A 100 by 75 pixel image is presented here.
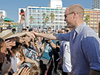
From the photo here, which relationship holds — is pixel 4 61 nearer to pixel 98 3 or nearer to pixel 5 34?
pixel 5 34

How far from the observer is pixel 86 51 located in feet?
4.89

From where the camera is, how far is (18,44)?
2.80 m

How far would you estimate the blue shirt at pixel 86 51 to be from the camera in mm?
1394

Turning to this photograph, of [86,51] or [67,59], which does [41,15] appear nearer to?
[67,59]

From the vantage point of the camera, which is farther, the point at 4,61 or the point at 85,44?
the point at 4,61

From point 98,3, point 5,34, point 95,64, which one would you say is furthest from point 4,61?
point 98,3

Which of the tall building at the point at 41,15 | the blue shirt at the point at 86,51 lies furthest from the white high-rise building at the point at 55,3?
the blue shirt at the point at 86,51

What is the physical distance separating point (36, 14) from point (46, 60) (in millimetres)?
92400

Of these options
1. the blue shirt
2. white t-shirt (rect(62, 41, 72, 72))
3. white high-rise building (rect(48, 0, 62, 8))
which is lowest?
white t-shirt (rect(62, 41, 72, 72))

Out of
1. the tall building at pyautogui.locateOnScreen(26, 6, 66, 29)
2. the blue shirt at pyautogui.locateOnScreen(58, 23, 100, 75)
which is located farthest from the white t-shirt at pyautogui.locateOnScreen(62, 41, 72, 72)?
the tall building at pyautogui.locateOnScreen(26, 6, 66, 29)

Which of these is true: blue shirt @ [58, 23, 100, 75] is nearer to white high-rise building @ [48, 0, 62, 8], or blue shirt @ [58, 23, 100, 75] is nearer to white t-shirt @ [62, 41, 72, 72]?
white t-shirt @ [62, 41, 72, 72]

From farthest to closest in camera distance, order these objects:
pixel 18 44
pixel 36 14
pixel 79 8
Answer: pixel 36 14
pixel 18 44
pixel 79 8

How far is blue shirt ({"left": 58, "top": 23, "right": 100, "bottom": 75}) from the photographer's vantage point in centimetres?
139

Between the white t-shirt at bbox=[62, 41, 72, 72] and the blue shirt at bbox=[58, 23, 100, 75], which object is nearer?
the blue shirt at bbox=[58, 23, 100, 75]
